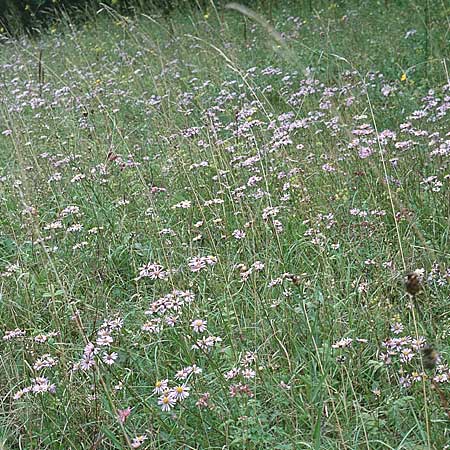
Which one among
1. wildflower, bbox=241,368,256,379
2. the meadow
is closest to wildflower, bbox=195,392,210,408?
the meadow

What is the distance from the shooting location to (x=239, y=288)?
262 cm

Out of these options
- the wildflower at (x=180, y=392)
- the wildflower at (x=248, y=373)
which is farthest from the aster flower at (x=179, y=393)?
the wildflower at (x=248, y=373)

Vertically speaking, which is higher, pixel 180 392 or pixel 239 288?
pixel 180 392

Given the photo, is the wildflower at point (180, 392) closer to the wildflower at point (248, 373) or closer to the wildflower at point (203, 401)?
the wildflower at point (203, 401)

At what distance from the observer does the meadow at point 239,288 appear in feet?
6.18

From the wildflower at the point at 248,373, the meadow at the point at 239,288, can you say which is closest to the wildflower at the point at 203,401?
the meadow at the point at 239,288

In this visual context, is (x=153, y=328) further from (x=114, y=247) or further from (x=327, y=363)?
(x=114, y=247)

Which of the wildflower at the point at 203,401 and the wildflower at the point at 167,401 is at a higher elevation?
the wildflower at the point at 167,401

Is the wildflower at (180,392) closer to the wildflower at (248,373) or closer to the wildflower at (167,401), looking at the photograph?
the wildflower at (167,401)

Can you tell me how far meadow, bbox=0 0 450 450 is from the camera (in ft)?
6.18

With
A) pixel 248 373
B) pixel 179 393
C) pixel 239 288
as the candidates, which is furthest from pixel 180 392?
pixel 239 288

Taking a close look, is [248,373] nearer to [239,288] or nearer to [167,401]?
[167,401]

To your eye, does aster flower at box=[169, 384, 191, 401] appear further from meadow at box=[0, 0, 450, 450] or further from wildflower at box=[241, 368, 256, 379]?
wildflower at box=[241, 368, 256, 379]

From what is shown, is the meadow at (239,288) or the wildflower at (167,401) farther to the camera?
the meadow at (239,288)
